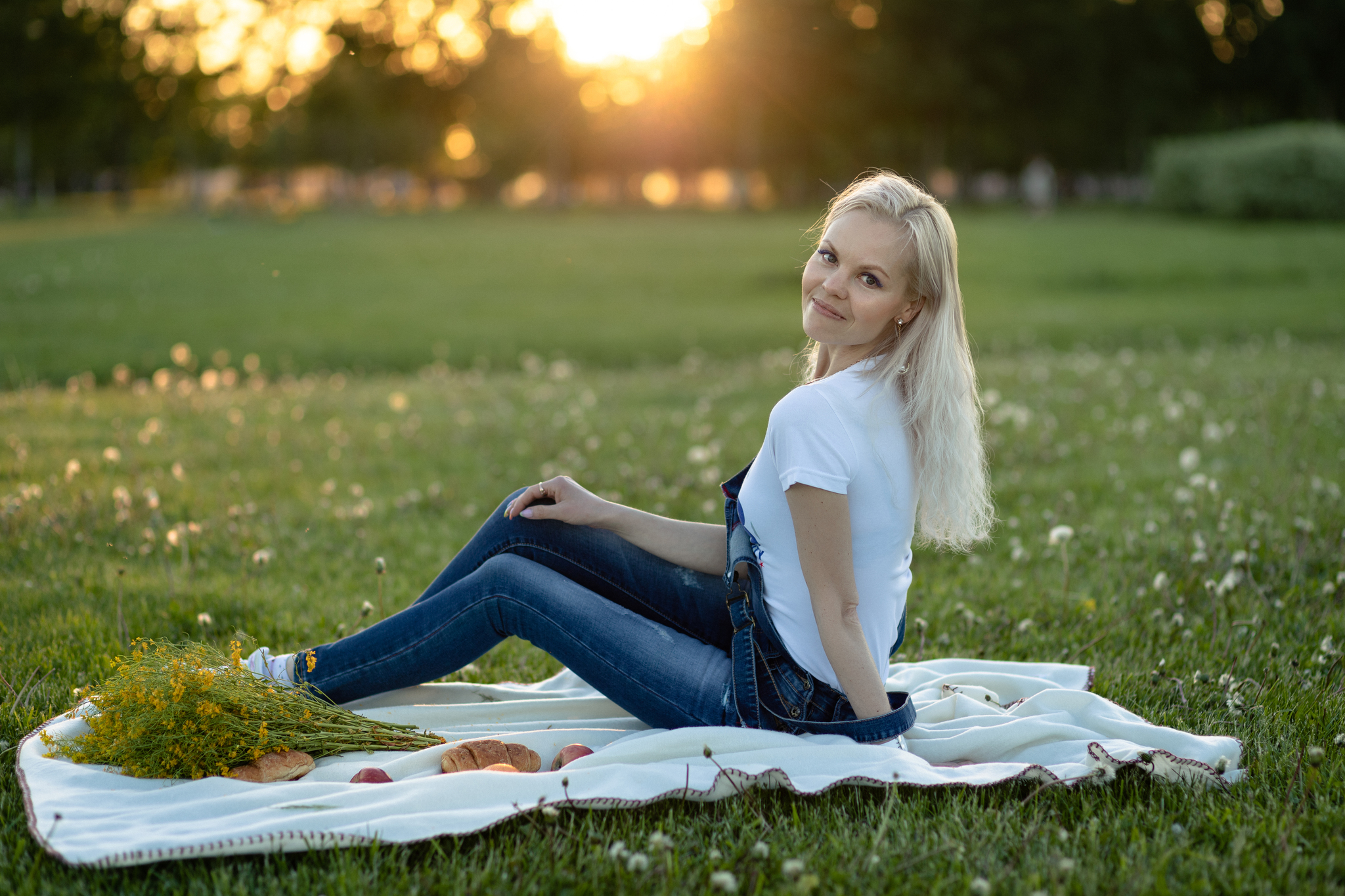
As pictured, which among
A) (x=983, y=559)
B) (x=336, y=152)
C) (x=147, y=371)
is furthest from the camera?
(x=336, y=152)

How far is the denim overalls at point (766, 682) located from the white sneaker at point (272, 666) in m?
1.59

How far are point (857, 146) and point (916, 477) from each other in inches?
2536

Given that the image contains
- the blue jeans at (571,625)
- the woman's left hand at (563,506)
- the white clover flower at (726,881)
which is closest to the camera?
the white clover flower at (726,881)

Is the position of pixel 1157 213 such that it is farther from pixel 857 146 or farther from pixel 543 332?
pixel 543 332

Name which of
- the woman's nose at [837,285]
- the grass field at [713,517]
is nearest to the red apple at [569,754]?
the grass field at [713,517]

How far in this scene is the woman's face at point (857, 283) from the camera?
325cm

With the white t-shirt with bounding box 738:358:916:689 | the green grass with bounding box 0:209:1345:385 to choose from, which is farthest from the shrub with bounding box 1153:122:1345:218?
the white t-shirt with bounding box 738:358:916:689

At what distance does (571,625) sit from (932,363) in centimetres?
143

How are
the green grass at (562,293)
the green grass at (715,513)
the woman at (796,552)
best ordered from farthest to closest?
the green grass at (562,293), the woman at (796,552), the green grass at (715,513)

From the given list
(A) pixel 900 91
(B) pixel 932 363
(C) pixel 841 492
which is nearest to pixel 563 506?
(C) pixel 841 492

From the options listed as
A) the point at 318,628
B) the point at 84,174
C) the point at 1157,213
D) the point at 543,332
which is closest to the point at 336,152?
the point at 84,174

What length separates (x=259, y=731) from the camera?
3.36 meters

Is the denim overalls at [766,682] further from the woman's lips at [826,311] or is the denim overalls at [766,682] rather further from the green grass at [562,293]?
the green grass at [562,293]

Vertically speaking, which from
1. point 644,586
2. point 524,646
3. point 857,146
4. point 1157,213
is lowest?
point 524,646
